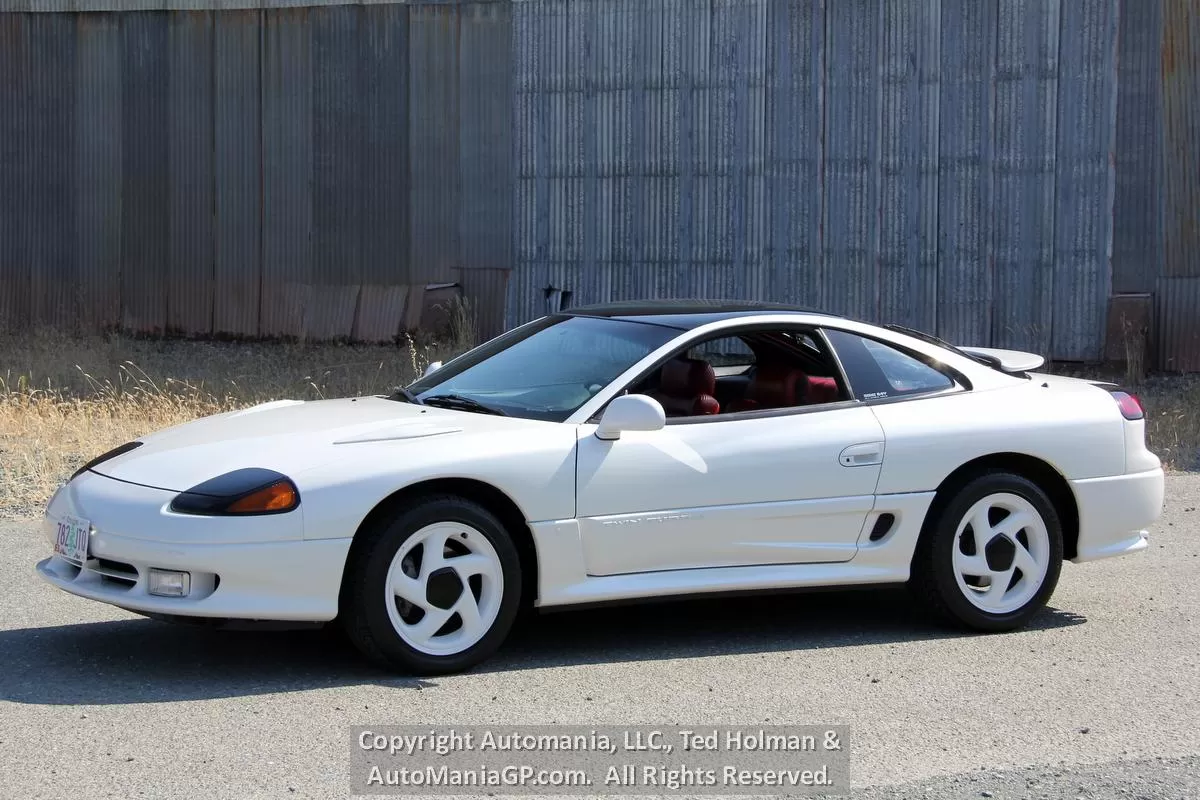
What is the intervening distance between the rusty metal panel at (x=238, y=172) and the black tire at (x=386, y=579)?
43.1ft

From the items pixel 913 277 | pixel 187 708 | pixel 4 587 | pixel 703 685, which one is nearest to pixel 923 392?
pixel 703 685

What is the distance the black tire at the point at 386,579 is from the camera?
553 centimetres

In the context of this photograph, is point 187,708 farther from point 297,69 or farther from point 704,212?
point 297,69

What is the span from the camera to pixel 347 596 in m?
5.57

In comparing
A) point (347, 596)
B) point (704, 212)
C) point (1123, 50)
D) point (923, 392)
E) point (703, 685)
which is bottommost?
point (703, 685)

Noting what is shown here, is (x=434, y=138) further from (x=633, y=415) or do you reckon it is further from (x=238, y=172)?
(x=633, y=415)

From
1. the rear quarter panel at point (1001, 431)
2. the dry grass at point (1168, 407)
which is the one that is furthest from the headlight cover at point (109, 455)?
the dry grass at point (1168, 407)

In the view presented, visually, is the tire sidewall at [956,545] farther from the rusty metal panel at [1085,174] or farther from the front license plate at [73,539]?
the rusty metal panel at [1085,174]

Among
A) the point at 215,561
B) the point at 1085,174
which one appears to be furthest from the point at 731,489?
the point at 1085,174

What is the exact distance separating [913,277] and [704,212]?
7.89 feet

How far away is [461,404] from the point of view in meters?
6.47

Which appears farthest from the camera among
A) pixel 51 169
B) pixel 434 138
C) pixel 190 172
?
pixel 51 169

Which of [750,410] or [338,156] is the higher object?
[338,156]

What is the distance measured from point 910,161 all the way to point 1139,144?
2305 mm
